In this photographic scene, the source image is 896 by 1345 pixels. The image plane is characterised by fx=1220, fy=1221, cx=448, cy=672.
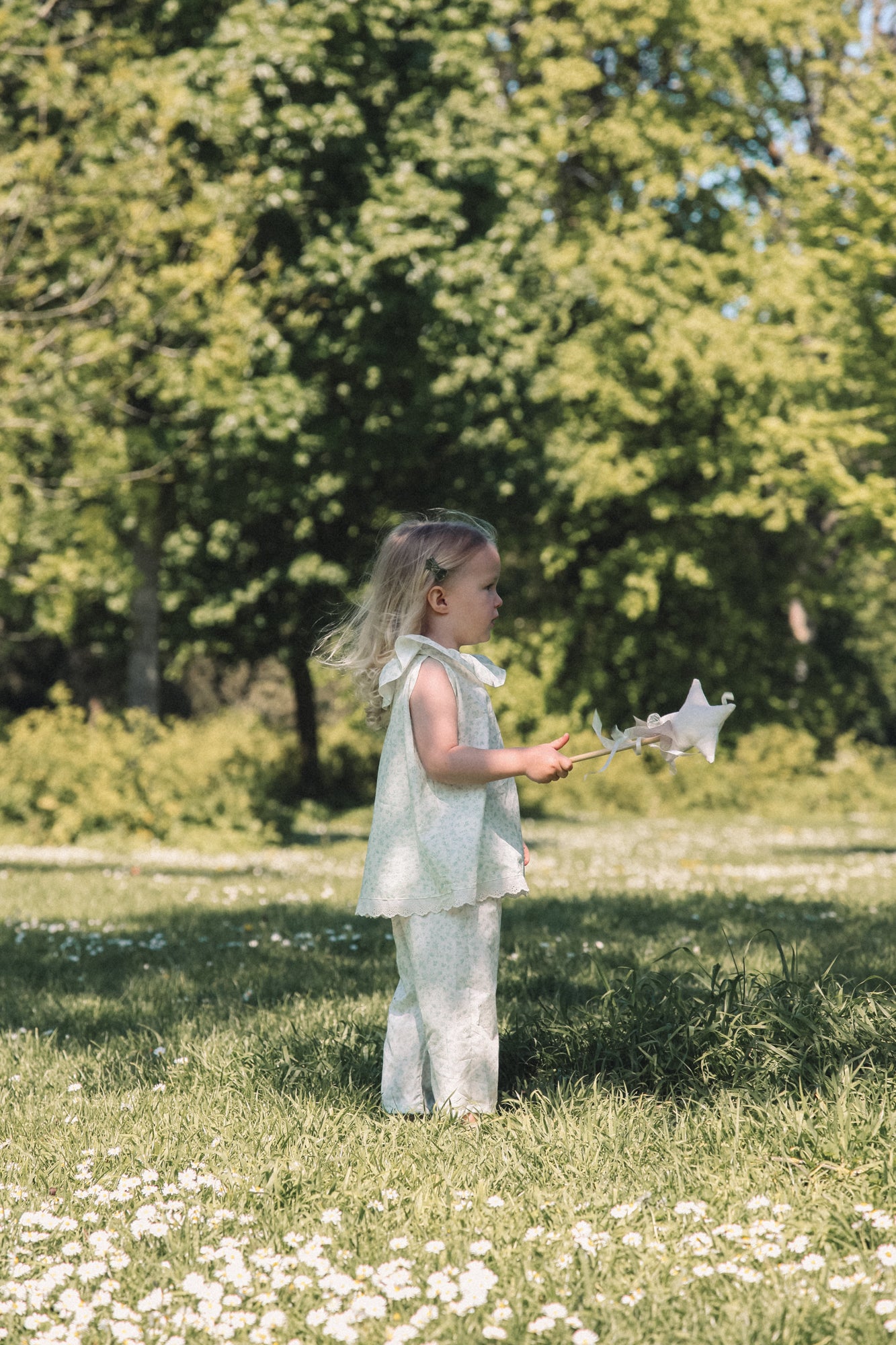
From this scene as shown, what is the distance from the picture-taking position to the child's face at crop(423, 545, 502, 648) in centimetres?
361

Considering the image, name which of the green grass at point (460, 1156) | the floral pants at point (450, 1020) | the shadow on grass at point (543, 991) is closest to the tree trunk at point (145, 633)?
the shadow on grass at point (543, 991)

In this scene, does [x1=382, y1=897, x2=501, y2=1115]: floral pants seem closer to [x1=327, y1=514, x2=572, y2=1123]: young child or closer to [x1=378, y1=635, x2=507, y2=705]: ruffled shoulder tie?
[x1=327, y1=514, x2=572, y2=1123]: young child

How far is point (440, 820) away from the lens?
135 inches

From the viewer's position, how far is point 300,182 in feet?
47.2

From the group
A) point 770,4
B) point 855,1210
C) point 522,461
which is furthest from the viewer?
point 770,4

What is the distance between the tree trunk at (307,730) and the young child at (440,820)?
16.2 meters

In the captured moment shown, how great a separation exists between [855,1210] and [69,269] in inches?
485

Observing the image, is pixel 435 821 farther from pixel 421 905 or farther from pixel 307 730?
pixel 307 730

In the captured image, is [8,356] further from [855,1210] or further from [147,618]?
[855,1210]

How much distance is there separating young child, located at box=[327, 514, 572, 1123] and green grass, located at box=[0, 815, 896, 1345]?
19 cm

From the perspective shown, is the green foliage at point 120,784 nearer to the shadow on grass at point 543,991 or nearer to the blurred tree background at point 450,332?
the blurred tree background at point 450,332

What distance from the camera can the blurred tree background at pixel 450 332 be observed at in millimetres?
12508

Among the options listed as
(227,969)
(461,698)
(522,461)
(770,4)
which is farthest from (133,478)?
(770,4)

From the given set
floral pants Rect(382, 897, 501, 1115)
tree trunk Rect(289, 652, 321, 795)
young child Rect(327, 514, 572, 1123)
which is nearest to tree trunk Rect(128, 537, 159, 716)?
tree trunk Rect(289, 652, 321, 795)
